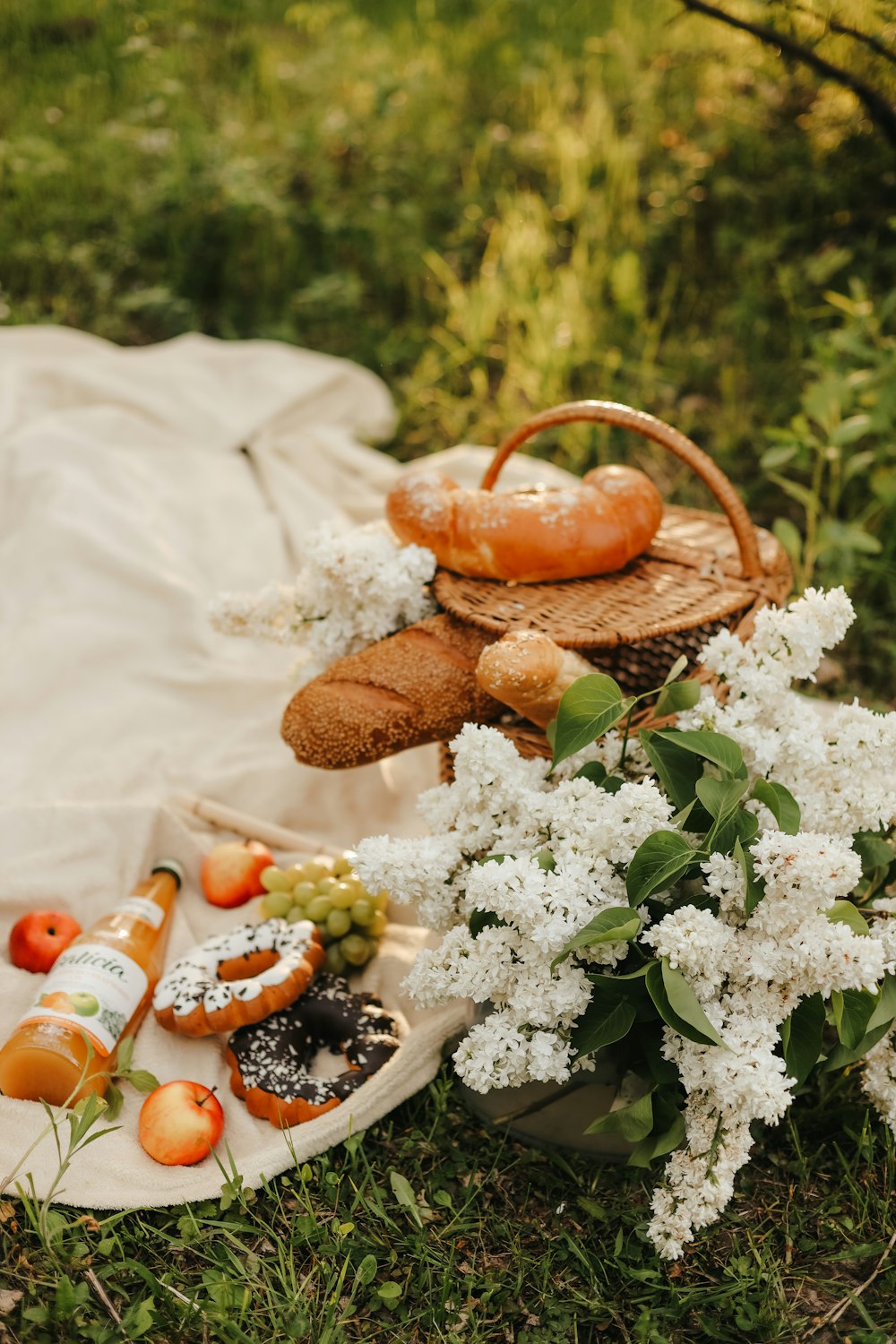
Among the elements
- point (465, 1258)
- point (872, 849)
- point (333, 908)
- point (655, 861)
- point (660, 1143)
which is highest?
point (655, 861)

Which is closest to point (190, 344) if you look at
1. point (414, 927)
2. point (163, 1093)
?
point (414, 927)

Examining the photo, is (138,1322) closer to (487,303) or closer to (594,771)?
(594,771)

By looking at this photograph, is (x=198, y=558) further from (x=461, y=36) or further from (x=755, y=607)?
(x=461, y=36)

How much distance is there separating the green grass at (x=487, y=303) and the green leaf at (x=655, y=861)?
495 mm

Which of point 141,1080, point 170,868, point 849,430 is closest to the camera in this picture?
point 141,1080

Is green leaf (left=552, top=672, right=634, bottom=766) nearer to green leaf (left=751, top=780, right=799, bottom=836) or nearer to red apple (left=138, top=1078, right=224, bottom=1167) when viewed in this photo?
green leaf (left=751, top=780, right=799, bottom=836)

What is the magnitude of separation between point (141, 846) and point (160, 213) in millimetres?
3006

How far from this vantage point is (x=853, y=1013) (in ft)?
4.04

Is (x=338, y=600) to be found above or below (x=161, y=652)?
above

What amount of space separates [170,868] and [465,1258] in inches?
31.7

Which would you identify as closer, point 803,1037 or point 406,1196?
point 803,1037

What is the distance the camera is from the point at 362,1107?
Result: 4.70ft

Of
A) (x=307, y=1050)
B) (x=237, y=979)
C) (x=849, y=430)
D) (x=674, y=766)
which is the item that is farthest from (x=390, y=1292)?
(x=849, y=430)

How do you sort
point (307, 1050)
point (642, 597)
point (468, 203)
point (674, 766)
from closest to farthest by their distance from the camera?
point (674, 766), point (307, 1050), point (642, 597), point (468, 203)
